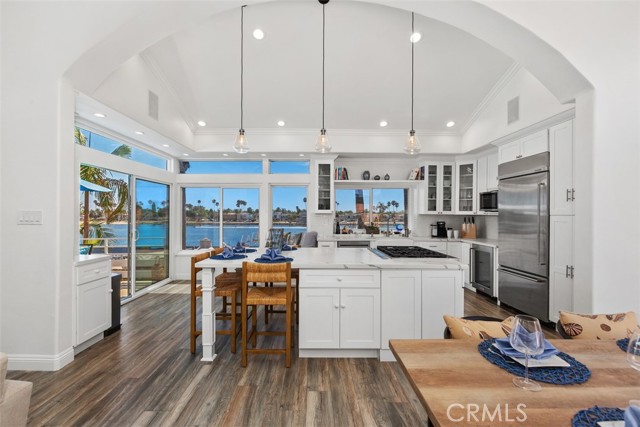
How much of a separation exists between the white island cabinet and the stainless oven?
525 centimetres

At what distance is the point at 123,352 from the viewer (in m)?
2.87

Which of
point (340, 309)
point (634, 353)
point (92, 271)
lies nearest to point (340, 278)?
point (340, 309)

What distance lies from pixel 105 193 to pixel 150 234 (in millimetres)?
1240

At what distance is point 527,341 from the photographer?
1.08 metres

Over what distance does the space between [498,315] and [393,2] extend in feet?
13.3

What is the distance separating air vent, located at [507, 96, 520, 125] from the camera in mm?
3961

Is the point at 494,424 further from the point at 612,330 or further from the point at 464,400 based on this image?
the point at 612,330

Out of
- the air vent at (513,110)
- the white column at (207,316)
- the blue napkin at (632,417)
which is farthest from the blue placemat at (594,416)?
the air vent at (513,110)

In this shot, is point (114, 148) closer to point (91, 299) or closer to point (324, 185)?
point (91, 299)

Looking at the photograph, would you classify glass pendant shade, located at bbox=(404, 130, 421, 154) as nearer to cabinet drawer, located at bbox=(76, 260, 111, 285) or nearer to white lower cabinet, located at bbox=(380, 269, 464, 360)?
white lower cabinet, located at bbox=(380, 269, 464, 360)

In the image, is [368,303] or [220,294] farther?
[220,294]

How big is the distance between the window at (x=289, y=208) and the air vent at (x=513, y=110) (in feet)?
12.1

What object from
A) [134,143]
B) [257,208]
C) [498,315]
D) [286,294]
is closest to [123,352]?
[286,294]

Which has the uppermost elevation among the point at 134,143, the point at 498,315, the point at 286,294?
the point at 134,143
